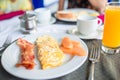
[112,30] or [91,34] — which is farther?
[91,34]

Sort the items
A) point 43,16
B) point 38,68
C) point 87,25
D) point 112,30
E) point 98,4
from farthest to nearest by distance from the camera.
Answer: point 98,4 < point 43,16 < point 87,25 < point 112,30 < point 38,68

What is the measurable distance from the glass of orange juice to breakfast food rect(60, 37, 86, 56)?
108mm

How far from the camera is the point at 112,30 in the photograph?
0.73 m

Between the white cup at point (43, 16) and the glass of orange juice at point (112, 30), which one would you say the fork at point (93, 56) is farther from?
the white cup at point (43, 16)

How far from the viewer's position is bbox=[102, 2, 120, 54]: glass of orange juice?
28.4 inches

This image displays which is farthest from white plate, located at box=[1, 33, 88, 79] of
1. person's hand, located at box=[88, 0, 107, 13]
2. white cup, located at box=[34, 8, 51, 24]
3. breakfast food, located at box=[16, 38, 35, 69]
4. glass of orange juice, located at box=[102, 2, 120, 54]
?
person's hand, located at box=[88, 0, 107, 13]

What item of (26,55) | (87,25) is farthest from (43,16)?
(26,55)

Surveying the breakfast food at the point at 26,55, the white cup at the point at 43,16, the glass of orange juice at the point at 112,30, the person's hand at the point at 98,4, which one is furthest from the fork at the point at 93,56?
the person's hand at the point at 98,4

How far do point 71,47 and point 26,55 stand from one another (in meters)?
0.17

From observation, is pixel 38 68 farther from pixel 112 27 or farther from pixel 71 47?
pixel 112 27

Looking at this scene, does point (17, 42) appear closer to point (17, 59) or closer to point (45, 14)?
point (17, 59)

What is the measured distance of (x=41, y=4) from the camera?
187 centimetres

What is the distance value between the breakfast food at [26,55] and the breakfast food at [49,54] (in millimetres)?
28

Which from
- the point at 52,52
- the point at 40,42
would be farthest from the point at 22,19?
the point at 52,52
